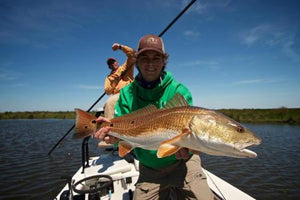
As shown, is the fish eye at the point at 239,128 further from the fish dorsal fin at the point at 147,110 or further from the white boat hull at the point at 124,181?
the white boat hull at the point at 124,181

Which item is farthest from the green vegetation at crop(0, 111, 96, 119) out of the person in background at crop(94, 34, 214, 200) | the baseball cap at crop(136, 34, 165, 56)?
the baseball cap at crop(136, 34, 165, 56)

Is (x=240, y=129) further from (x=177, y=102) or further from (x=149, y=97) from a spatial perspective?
(x=149, y=97)

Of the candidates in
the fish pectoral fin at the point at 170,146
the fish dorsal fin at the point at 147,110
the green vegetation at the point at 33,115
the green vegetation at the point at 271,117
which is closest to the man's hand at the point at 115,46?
the fish dorsal fin at the point at 147,110

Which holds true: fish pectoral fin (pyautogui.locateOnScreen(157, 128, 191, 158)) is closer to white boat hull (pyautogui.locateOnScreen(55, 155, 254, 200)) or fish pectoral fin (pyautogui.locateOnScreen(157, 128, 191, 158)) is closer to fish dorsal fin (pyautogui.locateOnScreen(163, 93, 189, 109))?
fish dorsal fin (pyautogui.locateOnScreen(163, 93, 189, 109))

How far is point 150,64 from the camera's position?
350 centimetres

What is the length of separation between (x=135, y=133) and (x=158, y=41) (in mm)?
1725

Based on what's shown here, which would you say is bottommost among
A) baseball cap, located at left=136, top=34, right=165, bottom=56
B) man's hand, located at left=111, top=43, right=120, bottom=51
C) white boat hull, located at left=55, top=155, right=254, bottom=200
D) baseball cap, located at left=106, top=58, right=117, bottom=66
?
white boat hull, located at left=55, top=155, right=254, bottom=200

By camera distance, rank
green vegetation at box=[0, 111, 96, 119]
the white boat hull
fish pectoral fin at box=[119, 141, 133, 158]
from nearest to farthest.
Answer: fish pectoral fin at box=[119, 141, 133, 158], the white boat hull, green vegetation at box=[0, 111, 96, 119]

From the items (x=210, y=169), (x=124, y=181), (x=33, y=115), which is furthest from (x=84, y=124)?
(x=33, y=115)

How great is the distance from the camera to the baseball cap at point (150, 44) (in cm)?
329

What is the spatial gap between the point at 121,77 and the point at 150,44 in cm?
401

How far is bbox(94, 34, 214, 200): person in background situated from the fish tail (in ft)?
0.43

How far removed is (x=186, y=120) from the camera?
250 centimetres

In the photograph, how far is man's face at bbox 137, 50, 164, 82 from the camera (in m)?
3.43
